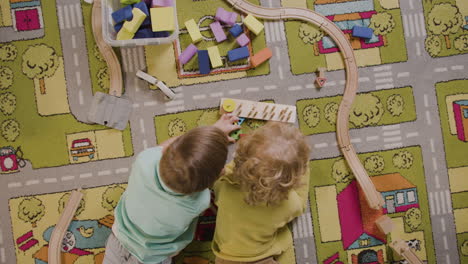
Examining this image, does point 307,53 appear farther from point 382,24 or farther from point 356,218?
point 356,218

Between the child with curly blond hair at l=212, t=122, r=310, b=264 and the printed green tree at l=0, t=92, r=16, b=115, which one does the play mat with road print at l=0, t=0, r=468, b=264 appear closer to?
the printed green tree at l=0, t=92, r=16, b=115

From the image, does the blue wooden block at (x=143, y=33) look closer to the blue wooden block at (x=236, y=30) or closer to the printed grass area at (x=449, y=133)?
the blue wooden block at (x=236, y=30)

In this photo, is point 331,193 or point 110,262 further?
point 331,193

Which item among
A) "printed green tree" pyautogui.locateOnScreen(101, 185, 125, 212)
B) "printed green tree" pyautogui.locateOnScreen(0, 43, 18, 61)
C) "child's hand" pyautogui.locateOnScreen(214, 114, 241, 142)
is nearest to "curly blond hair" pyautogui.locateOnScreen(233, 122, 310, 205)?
"child's hand" pyautogui.locateOnScreen(214, 114, 241, 142)

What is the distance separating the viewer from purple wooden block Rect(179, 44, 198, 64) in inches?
52.4

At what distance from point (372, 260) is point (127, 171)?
79cm

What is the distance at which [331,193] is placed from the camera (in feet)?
4.50

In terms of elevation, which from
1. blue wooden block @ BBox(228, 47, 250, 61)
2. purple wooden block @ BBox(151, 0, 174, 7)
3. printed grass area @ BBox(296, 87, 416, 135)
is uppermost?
purple wooden block @ BBox(151, 0, 174, 7)

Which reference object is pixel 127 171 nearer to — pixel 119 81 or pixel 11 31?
pixel 119 81

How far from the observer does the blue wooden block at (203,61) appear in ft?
4.34

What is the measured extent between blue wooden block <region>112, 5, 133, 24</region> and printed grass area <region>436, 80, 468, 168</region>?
938 millimetres

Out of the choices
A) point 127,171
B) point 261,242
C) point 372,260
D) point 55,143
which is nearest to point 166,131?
point 127,171

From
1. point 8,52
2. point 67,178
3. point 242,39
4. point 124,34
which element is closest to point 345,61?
point 242,39

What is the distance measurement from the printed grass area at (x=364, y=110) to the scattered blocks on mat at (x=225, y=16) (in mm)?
316
